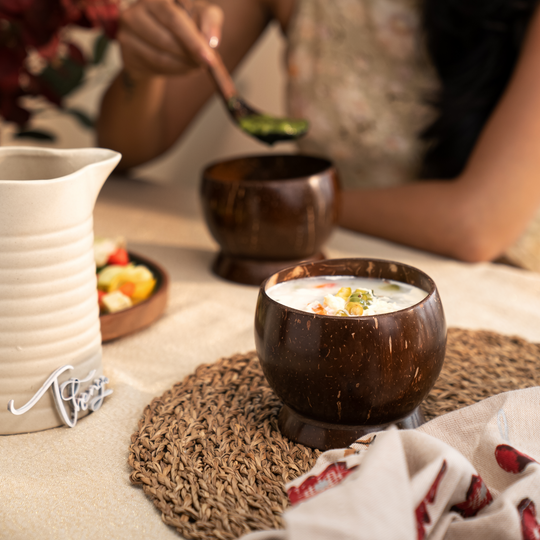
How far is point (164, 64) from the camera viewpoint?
1.13 metres

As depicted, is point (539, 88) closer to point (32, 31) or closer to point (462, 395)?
point (462, 395)

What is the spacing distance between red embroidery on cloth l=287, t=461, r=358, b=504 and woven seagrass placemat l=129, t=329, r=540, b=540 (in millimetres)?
46

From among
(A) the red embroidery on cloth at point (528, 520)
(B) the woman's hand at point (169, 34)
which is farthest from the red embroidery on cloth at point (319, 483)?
(B) the woman's hand at point (169, 34)

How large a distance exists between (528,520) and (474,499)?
1.4 inches

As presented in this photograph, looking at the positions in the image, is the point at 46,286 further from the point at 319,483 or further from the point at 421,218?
the point at 421,218

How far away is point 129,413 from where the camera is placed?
621 mm

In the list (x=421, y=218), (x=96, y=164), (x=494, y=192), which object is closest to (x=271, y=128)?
(x=421, y=218)

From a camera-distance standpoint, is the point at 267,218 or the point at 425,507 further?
the point at 267,218

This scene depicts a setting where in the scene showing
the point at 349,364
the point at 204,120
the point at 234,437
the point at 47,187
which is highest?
the point at 47,187

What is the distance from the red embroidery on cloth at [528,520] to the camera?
386 millimetres

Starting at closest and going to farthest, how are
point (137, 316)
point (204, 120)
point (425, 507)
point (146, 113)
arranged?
1. point (425, 507)
2. point (137, 316)
3. point (146, 113)
4. point (204, 120)

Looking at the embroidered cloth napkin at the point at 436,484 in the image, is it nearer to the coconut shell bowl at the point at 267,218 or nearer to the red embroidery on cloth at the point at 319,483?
the red embroidery on cloth at the point at 319,483

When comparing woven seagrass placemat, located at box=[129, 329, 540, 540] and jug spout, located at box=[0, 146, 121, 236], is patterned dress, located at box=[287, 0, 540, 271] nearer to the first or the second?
woven seagrass placemat, located at box=[129, 329, 540, 540]

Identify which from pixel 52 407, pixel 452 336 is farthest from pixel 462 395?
pixel 52 407
